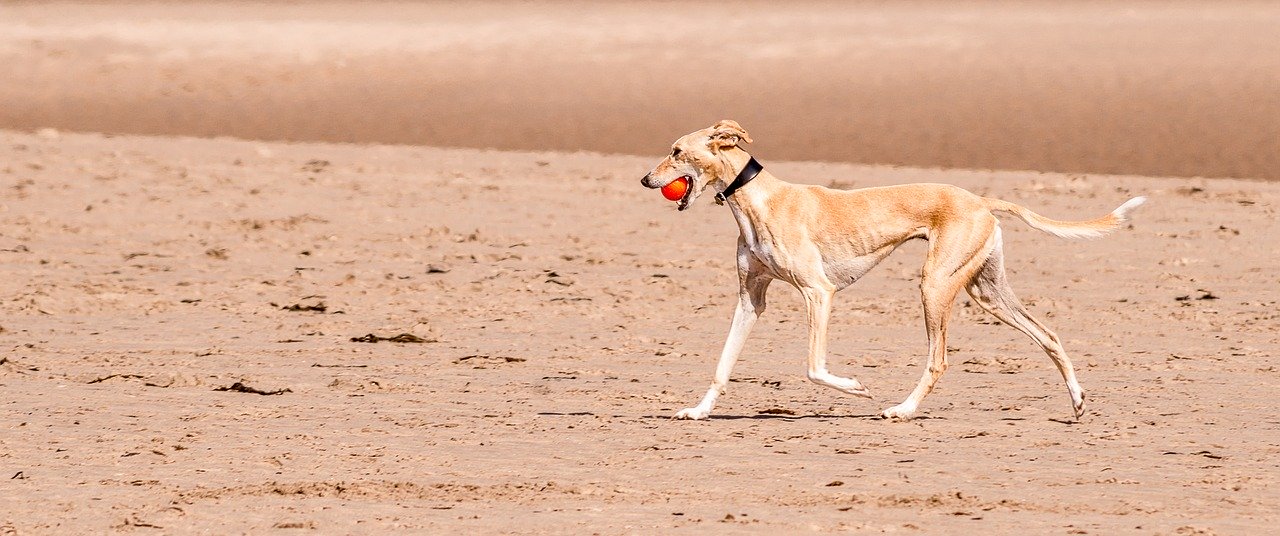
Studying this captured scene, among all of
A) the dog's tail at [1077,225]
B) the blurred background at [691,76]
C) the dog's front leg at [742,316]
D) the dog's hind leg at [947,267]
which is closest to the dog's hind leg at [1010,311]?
the dog's hind leg at [947,267]

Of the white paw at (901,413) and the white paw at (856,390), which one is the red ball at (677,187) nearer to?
the white paw at (856,390)

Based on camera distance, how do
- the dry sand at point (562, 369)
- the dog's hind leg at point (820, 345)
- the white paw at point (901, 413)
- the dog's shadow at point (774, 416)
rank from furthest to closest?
the dog's shadow at point (774, 416) → the white paw at point (901, 413) → the dog's hind leg at point (820, 345) → the dry sand at point (562, 369)

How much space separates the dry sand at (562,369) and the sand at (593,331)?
33 mm

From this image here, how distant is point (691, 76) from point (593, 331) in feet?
59.6

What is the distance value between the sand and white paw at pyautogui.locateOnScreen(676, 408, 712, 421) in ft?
0.38

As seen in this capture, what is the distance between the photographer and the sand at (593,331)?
22.8 feet

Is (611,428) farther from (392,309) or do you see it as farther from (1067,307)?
(1067,307)

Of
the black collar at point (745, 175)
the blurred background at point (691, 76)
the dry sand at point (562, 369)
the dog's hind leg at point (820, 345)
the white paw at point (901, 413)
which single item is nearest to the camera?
the dry sand at point (562, 369)

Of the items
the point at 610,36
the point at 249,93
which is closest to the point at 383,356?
the point at 249,93

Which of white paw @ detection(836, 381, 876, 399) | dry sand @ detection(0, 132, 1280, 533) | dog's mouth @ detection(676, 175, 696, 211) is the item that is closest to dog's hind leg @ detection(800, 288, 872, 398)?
white paw @ detection(836, 381, 876, 399)

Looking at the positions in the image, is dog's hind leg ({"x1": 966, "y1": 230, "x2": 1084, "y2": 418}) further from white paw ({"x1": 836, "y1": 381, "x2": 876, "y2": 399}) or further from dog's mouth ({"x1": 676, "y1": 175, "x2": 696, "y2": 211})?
dog's mouth ({"x1": 676, "y1": 175, "x2": 696, "y2": 211})

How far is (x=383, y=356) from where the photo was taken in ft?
33.4

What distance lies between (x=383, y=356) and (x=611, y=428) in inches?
96.1

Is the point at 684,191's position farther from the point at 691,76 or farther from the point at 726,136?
the point at 691,76
